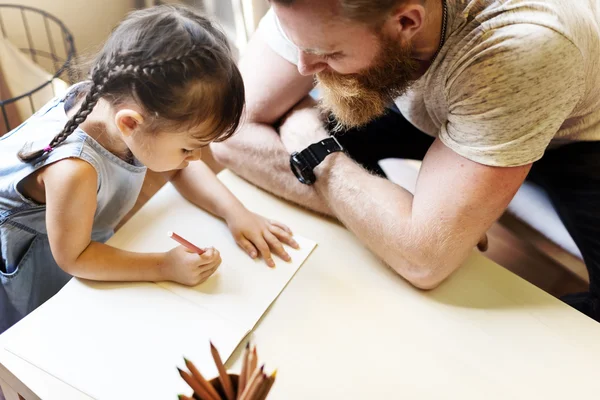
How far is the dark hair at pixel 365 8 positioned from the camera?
720 mm

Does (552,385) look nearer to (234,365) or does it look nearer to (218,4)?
(234,365)

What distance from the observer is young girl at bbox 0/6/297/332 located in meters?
0.73

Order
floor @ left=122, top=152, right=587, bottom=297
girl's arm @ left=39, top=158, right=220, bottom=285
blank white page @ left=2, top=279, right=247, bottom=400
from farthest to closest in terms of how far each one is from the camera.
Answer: floor @ left=122, top=152, right=587, bottom=297 → girl's arm @ left=39, top=158, right=220, bottom=285 → blank white page @ left=2, top=279, right=247, bottom=400

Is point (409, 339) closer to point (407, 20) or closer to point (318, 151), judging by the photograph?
point (318, 151)

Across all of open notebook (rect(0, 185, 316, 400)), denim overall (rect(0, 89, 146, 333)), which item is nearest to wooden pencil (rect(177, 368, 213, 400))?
open notebook (rect(0, 185, 316, 400))

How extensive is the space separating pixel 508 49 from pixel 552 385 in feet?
1.64

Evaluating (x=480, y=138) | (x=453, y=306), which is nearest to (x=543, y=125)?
(x=480, y=138)

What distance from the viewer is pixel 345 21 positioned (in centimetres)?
75

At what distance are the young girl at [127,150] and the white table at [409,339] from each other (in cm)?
12

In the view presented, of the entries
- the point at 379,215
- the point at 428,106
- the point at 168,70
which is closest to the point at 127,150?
the point at 168,70

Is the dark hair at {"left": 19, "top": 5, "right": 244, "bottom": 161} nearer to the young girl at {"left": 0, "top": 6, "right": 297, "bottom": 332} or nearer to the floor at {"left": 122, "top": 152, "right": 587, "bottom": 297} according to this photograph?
the young girl at {"left": 0, "top": 6, "right": 297, "bottom": 332}

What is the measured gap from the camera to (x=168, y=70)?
71cm

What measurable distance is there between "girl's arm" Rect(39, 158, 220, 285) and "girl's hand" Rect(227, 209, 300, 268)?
8 centimetres

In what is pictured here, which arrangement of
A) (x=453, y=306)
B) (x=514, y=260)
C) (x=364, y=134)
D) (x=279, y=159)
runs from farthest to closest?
(x=514, y=260) → (x=364, y=134) → (x=279, y=159) → (x=453, y=306)
